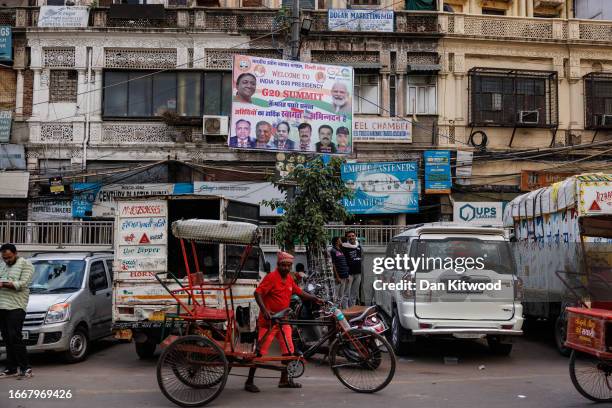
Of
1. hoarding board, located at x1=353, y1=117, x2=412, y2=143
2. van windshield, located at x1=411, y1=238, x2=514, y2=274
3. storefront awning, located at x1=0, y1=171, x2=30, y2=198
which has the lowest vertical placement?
van windshield, located at x1=411, y1=238, x2=514, y2=274

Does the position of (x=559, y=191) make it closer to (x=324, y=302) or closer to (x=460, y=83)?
(x=324, y=302)

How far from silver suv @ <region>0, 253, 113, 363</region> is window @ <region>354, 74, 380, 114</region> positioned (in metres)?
11.9

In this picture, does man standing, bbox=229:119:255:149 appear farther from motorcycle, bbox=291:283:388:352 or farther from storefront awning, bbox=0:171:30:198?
motorcycle, bbox=291:283:388:352

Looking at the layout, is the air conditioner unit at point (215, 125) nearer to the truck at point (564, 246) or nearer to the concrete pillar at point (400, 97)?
the concrete pillar at point (400, 97)

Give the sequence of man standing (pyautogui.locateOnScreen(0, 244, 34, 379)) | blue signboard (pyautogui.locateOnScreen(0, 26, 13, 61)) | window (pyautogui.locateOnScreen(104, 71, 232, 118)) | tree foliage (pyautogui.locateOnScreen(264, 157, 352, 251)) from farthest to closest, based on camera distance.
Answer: window (pyautogui.locateOnScreen(104, 71, 232, 118)) → blue signboard (pyautogui.locateOnScreen(0, 26, 13, 61)) → tree foliage (pyautogui.locateOnScreen(264, 157, 352, 251)) → man standing (pyautogui.locateOnScreen(0, 244, 34, 379))

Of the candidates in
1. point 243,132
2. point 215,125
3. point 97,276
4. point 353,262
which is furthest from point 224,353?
point 215,125

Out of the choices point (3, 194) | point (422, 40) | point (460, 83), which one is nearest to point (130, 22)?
point (3, 194)

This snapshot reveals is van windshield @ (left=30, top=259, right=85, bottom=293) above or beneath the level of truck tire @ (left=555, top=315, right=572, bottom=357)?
above

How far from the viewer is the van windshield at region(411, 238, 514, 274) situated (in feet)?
31.0

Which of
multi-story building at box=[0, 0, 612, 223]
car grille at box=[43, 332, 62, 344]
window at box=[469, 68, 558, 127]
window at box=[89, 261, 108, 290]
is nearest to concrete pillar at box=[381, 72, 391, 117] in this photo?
multi-story building at box=[0, 0, 612, 223]

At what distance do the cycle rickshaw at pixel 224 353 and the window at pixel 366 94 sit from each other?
1413 cm

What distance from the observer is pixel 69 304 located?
373 inches

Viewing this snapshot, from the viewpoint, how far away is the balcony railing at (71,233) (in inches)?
681

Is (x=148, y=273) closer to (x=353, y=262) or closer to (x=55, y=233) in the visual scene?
(x=353, y=262)
